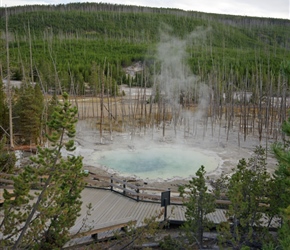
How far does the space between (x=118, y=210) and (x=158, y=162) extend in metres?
10.3

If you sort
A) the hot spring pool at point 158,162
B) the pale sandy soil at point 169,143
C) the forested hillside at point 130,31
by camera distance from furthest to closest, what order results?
the forested hillside at point 130,31
the pale sandy soil at point 169,143
the hot spring pool at point 158,162

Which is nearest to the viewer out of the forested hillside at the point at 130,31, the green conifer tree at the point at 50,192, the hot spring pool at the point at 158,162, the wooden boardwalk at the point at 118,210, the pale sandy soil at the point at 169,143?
the green conifer tree at the point at 50,192

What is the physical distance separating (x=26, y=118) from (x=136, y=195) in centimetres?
1245

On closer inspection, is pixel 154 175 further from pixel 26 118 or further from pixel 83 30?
pixel 83 30

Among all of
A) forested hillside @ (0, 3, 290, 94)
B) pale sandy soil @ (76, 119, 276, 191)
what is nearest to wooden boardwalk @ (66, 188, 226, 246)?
pale sandy soil @ (76, 119, 276, 191)

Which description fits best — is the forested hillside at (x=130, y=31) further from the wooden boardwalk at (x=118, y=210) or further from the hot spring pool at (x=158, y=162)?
the wooden boardwalk at (x=118, y=210)

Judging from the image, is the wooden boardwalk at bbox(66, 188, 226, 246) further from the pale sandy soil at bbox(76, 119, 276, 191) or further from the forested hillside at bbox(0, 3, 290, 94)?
the forested hillside at bbox(0, 3, 290, 94)

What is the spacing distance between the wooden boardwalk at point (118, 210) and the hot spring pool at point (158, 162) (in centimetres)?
672

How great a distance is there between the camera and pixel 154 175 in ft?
62.1

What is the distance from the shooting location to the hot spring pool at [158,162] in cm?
1933

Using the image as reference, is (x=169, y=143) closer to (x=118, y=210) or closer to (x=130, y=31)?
(x=118, y=210)

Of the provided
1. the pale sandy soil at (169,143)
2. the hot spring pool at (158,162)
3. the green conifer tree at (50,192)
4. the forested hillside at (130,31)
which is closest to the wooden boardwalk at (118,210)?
the green conifer tree at (50,192)

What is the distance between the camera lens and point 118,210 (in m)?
11.1

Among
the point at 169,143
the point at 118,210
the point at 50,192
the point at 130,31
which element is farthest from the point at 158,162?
the point at 130,31
